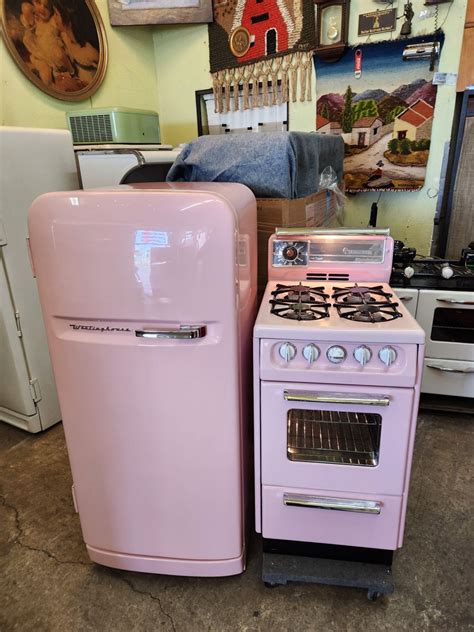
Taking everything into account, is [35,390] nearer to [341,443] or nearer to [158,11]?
[341,443]

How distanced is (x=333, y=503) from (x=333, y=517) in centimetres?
7

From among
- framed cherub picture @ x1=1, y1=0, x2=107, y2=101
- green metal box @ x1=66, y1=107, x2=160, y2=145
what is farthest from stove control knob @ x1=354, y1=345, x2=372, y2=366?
framed cherub picture @ x1=1, y1=0, x2=107, y2=101

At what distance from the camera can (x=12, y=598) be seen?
1.58m

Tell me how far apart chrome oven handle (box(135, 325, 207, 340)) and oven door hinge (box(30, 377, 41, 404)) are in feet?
4.75

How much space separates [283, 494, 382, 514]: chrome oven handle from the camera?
1.42 m

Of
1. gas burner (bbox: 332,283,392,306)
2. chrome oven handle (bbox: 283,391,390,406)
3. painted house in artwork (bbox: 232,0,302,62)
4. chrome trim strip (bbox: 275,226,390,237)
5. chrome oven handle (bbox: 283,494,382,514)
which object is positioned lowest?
chrome oven handle (bbox: 283,494,382,514)

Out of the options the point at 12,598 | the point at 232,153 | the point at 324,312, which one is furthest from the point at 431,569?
the point at 232,153

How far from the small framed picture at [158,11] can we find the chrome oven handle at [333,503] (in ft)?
11.3

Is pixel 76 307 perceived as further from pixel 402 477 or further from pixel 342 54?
pixel 342 54

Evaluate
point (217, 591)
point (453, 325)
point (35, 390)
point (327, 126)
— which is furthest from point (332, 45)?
point (217, 591)

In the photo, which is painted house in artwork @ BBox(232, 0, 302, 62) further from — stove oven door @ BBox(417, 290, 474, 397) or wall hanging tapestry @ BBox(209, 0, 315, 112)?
stove oven door @ BBox(417, 290, 474, 397)

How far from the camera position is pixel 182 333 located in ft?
4.16

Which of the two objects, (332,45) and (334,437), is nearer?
(334,437)

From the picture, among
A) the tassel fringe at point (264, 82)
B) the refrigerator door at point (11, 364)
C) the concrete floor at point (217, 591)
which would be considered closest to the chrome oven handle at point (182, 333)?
the concrete floor at point (217, 591)
